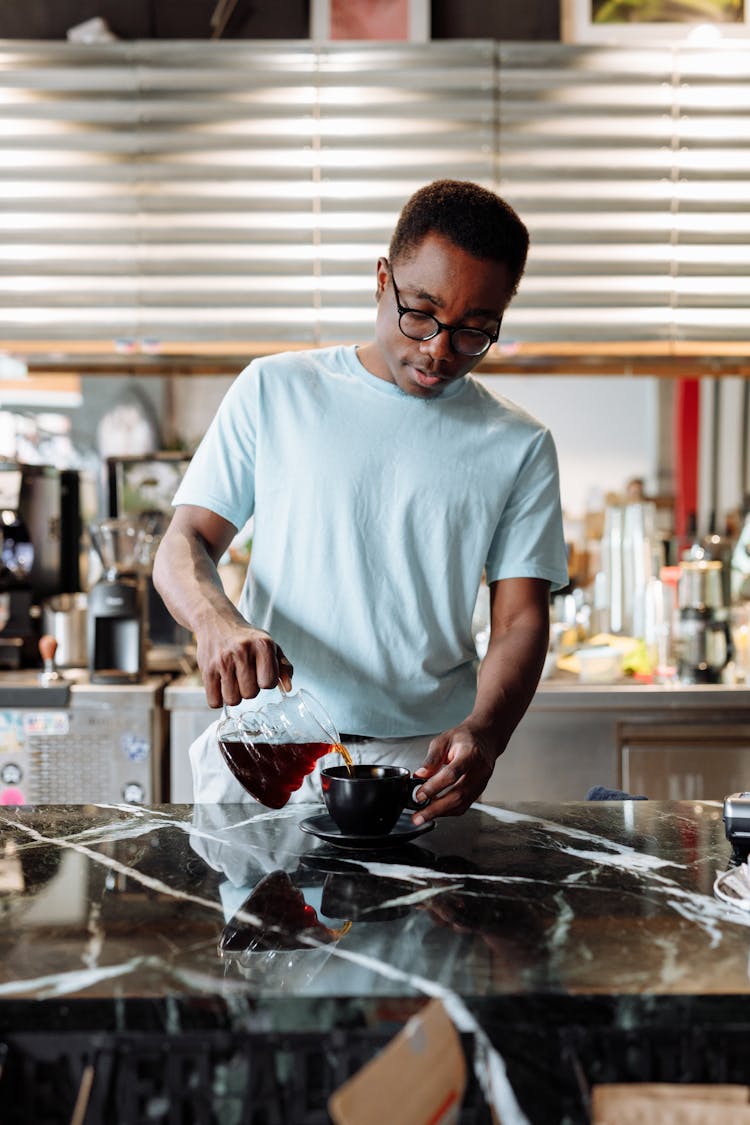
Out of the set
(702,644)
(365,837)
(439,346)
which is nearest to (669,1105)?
(365,837)

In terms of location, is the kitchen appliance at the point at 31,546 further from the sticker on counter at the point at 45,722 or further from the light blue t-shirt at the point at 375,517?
the light blue t-shirt at the point at 375,517

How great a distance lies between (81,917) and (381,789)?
12.3 inches

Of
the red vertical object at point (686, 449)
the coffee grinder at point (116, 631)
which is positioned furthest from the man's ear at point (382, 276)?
the red vertical object at point (686, 449)

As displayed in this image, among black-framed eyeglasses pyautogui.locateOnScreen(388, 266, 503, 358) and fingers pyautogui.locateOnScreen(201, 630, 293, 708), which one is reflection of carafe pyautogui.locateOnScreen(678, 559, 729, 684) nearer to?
black-framed eyeglasses pyautogui.locateOnScreen(388, 266, 503, 358)

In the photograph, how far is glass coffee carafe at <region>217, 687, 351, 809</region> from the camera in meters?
1.26

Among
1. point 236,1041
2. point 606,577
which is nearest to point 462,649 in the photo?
point 236,1041

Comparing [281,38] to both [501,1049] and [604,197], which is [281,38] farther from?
[501,1049]

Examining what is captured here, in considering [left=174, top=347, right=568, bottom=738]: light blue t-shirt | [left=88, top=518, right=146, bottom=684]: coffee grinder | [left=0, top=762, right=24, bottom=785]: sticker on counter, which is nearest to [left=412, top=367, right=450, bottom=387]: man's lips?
[left=174, top=347, right=568, bottom=738]: light blue t-shirt

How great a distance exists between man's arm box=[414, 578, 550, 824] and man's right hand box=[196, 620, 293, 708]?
190 millimetres

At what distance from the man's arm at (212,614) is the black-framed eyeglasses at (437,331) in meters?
0.42

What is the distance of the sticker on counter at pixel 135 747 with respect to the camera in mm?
2865

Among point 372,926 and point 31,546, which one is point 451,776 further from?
point 31,546

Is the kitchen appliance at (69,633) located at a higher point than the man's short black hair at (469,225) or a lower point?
lower

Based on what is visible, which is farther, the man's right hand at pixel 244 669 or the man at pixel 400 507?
the man at pixel 400 507
